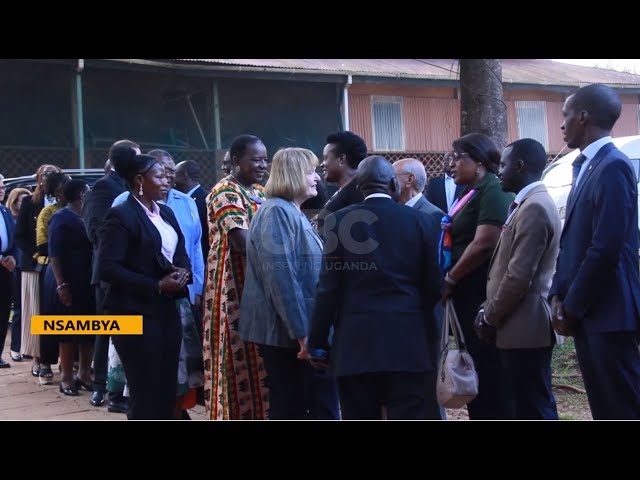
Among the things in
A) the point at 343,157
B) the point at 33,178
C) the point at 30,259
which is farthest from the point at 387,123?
the point at 343,157

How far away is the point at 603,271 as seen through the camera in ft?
12.9

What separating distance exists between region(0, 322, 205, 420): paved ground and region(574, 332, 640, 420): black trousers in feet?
11.7

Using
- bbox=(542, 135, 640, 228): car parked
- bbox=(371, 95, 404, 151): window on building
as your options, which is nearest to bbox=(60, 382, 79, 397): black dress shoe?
bbox=(542, 135, 640, 228): car parked

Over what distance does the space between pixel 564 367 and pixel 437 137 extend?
10142 mm

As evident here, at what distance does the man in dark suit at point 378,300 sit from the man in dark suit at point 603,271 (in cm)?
72

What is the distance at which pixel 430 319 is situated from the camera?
448 centimetres

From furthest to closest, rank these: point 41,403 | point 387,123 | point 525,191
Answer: point 387,123
point 41,403
point 525,191

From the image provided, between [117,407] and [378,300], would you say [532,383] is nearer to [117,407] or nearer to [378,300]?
[378,300]

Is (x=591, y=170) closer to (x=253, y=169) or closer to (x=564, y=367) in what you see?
(x=253, y=169)

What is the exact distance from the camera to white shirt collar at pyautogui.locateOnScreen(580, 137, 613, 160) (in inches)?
162

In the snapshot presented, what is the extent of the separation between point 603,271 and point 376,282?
3.68ft

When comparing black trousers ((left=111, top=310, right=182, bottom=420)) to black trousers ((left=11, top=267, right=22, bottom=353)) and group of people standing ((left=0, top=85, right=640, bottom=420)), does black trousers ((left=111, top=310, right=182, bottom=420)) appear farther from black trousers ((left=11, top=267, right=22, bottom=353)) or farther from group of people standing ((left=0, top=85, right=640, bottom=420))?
black trousers ((left=11, top=267, right=22, bottom=353))

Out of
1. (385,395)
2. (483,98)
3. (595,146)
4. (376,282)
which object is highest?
(483,98)
